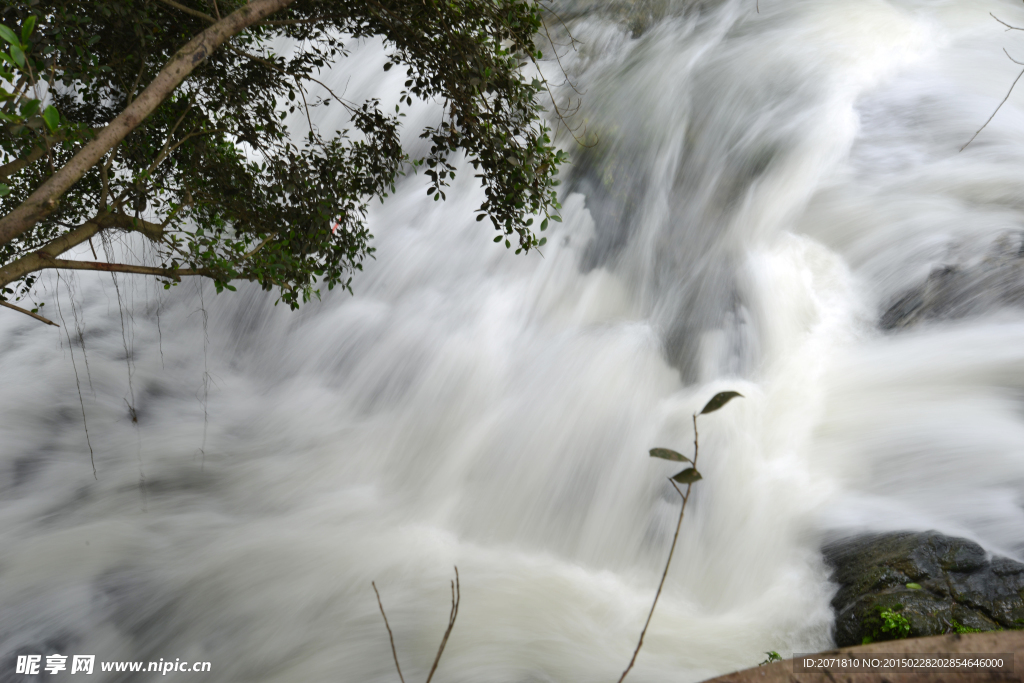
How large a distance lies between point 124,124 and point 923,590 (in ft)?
12.0

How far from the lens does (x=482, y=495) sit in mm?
4734

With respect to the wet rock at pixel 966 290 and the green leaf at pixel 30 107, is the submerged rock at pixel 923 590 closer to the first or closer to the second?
the wet rock at pixel 966 290

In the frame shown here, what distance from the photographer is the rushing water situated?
12.0 ft

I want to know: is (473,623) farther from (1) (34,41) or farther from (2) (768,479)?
(1) (34,41)

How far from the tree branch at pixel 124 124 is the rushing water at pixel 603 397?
272 cm

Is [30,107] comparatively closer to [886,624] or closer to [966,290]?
[886,624]

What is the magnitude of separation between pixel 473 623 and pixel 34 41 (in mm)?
3467

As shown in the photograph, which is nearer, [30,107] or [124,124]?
[30,107]

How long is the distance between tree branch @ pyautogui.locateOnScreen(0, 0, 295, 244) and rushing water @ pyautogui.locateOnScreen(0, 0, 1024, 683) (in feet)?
8.93

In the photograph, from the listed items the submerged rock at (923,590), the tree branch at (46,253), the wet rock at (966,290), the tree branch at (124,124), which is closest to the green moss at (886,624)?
the submerged rock at (923,590)

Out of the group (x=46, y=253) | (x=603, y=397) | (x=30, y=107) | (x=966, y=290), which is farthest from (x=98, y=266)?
(x=966, y=290)

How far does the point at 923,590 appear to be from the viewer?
2889 millimetres

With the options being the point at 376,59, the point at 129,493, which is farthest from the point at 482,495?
the point at 376,59

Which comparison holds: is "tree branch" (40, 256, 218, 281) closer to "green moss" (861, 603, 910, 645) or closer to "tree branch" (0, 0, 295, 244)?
"tree branch" (0, 0, 295, 244)
